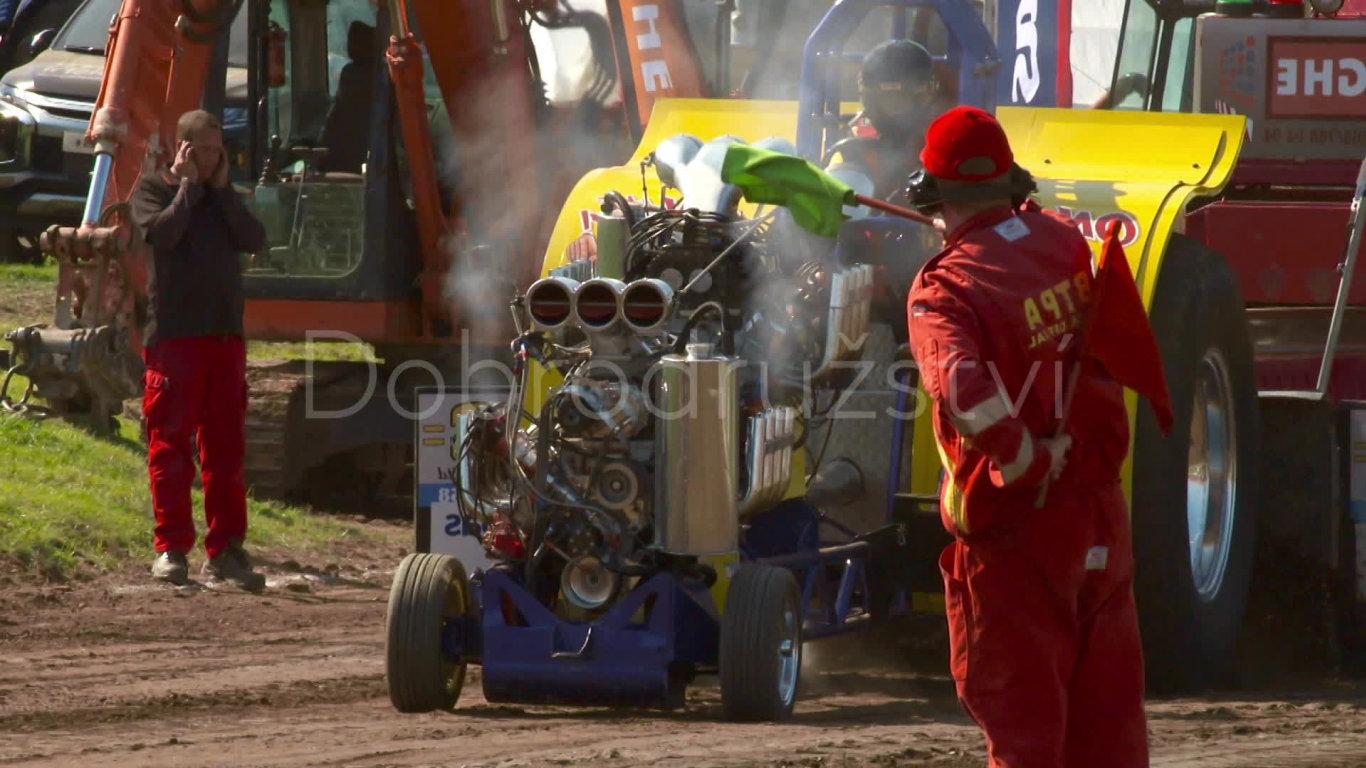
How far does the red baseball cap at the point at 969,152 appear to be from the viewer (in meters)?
4.68

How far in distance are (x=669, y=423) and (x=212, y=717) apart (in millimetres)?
1566

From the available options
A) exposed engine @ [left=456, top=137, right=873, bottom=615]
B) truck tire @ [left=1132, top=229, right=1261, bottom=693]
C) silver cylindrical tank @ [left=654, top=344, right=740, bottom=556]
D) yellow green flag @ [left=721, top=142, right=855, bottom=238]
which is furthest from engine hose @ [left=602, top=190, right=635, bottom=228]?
truck tire @ [left=1132, top=229, right=1261, bottom=693]

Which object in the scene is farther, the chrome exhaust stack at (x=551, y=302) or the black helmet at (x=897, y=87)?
the black helmet at (x=897, y=87)

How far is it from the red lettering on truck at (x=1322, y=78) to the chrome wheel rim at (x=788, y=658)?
417 centimetres

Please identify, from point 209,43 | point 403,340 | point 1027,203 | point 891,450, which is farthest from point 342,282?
point 1027,203

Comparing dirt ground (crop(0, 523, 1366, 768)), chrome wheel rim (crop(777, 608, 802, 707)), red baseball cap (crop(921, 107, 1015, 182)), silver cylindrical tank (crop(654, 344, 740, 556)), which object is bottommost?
dirt ground (crop(0, 523, 1366, 768))

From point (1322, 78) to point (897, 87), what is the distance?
9.90 ft

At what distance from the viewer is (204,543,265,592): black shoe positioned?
9.38 m

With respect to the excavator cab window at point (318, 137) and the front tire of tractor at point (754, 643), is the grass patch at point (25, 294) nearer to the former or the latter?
the excavator cab window at point (318, 137)

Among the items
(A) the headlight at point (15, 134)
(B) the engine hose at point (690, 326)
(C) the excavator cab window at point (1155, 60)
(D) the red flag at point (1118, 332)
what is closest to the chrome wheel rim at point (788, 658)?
(B) the engine hose at point (690, 326)

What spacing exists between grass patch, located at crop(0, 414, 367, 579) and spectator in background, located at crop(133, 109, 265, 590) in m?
0.42

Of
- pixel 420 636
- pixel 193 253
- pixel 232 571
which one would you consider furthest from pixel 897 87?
pixel 232 571

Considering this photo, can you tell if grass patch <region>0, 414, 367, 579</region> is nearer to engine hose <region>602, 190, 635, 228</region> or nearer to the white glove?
engine hose <region>602, 190, 635, 228</region>

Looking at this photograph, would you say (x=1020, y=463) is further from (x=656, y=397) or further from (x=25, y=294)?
(x=25, y=294)
